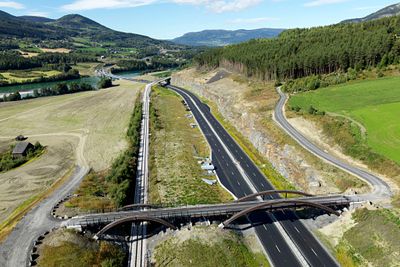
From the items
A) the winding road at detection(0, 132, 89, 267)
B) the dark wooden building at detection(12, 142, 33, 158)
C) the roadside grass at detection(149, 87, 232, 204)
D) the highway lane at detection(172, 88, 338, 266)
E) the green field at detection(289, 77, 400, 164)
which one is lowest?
the highway lane at detection(172, 88, 338, 266)

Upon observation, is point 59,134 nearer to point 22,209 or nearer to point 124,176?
point 124,176

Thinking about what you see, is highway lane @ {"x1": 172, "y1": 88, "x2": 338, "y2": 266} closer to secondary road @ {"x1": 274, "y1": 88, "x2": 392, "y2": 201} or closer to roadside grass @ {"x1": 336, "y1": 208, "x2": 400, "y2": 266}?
roadside grass @ {"x1": 336, "y1": 208, "x2": 400, "y2": 266}

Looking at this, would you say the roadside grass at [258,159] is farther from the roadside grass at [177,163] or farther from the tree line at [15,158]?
the tree line at [15,158]

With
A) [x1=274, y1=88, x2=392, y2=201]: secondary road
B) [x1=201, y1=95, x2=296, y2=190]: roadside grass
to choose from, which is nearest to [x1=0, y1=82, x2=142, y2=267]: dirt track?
[x1=201, y1=95, x2=296, y2=190]: roadside grass

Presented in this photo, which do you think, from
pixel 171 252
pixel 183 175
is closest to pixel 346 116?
pixel 183 175

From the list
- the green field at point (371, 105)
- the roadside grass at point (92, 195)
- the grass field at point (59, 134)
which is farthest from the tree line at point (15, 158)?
the green field at point (371, 105)

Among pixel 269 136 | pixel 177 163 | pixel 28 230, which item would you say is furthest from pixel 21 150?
pixel 269 136
